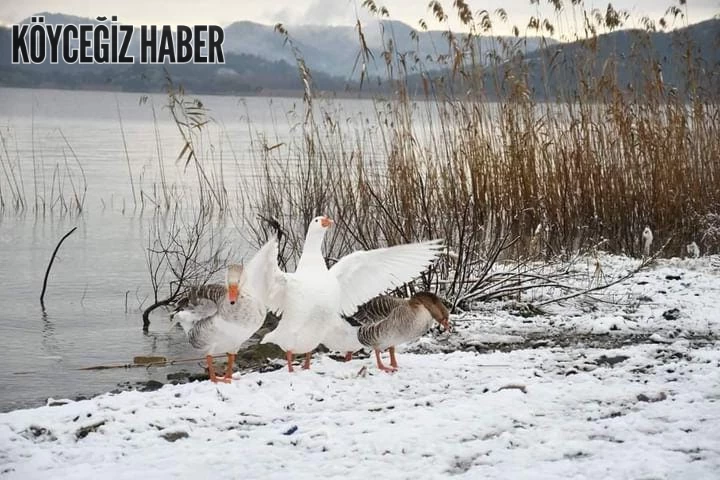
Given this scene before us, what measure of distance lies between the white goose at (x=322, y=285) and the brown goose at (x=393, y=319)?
0.44ft

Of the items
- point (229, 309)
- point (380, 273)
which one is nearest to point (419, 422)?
point (229, 309)

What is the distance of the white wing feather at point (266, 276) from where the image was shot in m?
5.05

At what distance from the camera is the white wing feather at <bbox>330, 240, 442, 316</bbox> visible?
5.57 metres

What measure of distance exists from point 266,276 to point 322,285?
33 centimetres

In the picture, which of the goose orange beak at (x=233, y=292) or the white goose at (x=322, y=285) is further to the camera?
the white goose at (x=322, y=285)

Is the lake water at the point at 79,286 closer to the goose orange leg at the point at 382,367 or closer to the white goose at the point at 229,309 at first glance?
the white goose at the point at 229,309

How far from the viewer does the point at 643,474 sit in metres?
3.64

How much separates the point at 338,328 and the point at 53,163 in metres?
14.1

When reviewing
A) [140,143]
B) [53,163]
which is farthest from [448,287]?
[140,143]

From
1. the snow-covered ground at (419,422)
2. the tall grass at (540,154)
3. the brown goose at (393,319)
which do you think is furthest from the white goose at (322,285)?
the tall grass at (540,154)

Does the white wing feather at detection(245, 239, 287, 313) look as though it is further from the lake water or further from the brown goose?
the lake water

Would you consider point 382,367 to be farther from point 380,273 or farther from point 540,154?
point 540,154

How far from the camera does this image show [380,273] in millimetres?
5609

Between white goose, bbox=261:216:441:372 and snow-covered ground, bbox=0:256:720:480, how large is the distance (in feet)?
0.80
